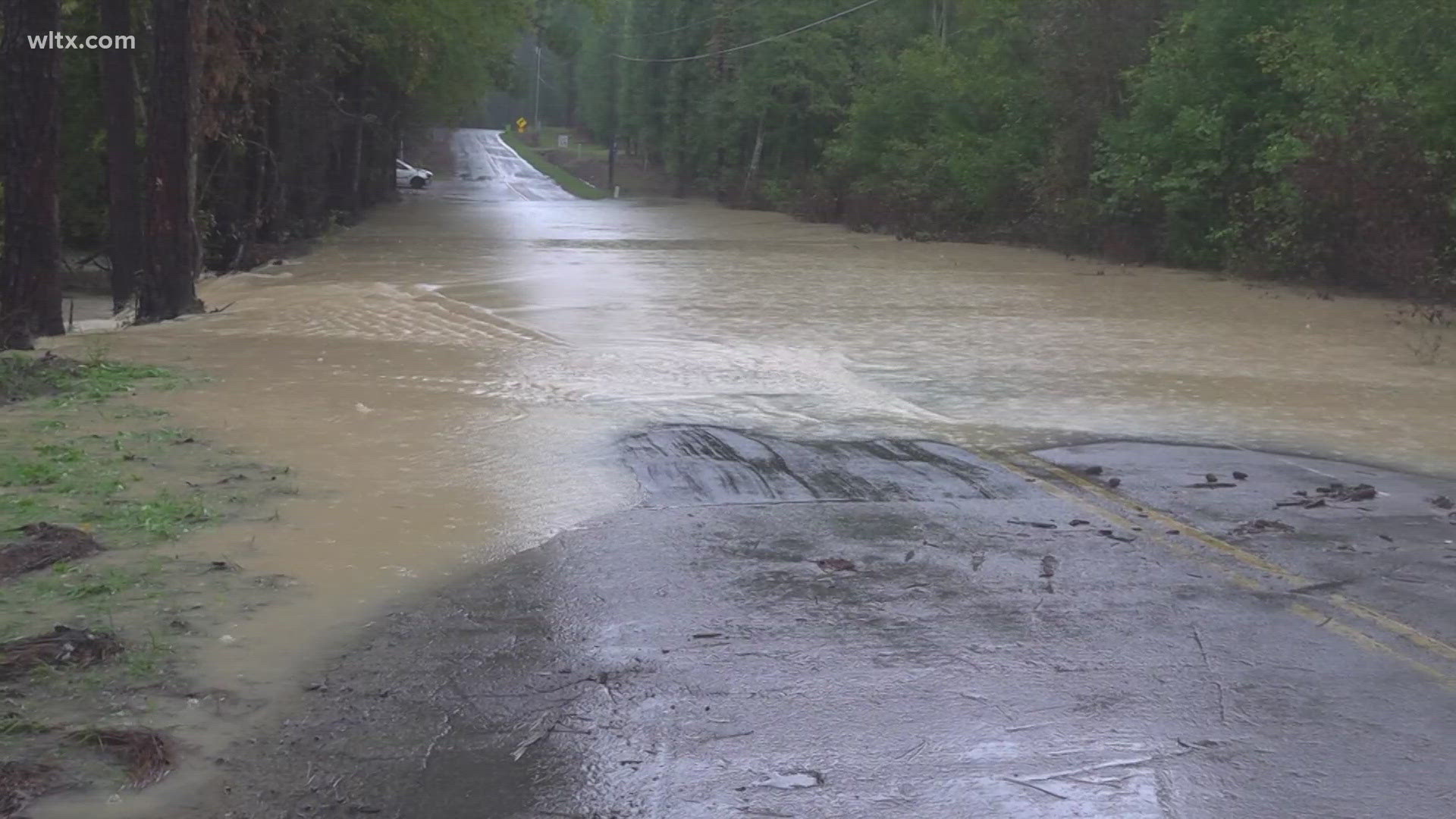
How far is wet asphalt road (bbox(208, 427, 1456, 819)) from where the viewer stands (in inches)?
200

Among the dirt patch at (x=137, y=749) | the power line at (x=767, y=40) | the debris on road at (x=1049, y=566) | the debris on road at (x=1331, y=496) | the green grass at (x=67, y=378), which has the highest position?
the power line at (x=767, y=40)

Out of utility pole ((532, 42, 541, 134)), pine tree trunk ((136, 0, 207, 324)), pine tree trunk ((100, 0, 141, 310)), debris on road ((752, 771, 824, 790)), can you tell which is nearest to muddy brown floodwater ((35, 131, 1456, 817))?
pine tree trunk ((136, 0, 207, 324))

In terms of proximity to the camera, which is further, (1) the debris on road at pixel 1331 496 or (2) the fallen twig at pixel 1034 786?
(1) the debris on road at pixel 1331 496

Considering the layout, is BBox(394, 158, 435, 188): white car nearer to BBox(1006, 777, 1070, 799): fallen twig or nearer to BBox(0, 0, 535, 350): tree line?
BBox(0, 0, 535, 350): tree line

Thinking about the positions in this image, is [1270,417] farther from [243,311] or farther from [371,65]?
[371,65]

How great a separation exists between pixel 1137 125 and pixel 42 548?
91.8 feet

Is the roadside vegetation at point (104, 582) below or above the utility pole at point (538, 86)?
below

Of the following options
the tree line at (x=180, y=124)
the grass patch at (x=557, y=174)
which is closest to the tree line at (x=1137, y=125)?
the tree line at (x=180, y=124)

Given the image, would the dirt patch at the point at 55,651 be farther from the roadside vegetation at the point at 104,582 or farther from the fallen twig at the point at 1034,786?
the fallen twig at the point at 1034,786

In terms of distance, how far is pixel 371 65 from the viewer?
4103cm

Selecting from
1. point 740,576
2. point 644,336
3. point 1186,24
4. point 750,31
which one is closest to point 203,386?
point 644,336

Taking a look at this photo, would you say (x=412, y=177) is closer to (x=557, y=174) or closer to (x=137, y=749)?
(x=557, y=174)

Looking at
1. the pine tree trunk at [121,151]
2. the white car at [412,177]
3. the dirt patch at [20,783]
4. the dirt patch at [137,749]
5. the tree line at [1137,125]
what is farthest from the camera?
the white car at [412,177]

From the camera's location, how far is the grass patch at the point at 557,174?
244ft
